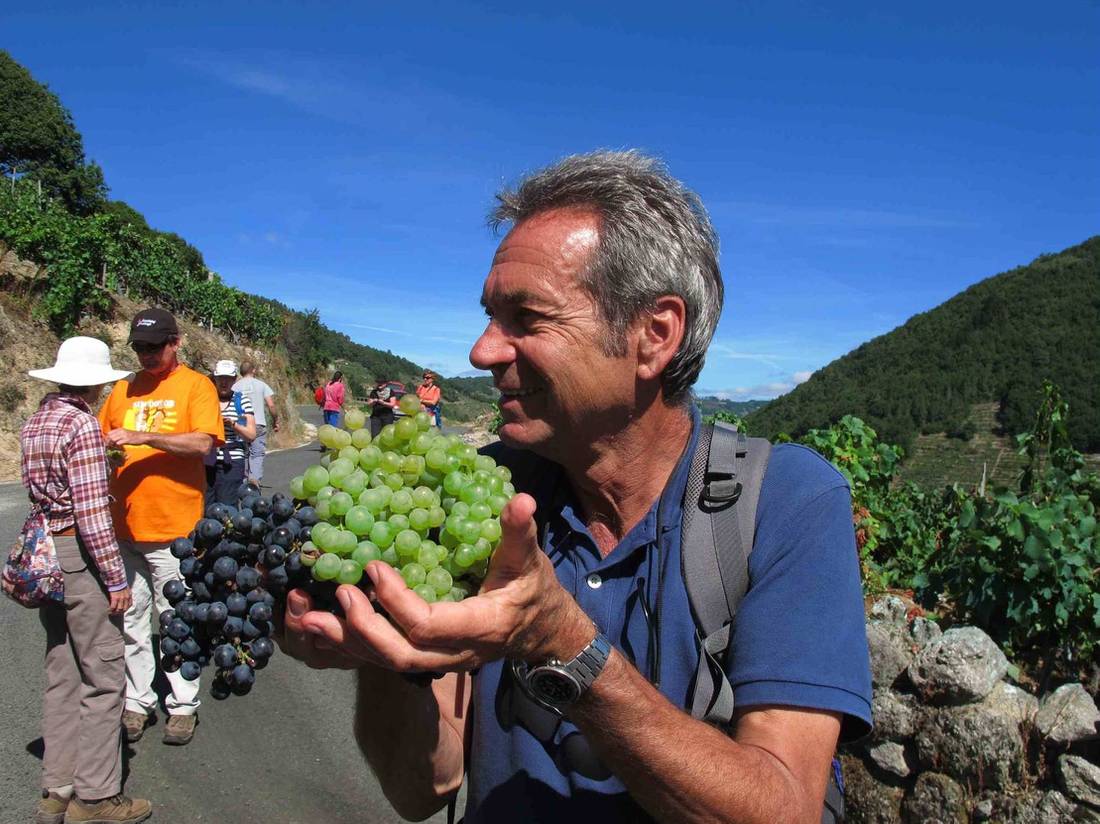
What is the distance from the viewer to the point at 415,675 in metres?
1.44

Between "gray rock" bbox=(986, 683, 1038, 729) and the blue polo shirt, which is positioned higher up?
the blue polo shirt

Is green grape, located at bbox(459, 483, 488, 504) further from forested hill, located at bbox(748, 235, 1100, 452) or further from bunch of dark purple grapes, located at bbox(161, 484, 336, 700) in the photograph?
forested hill, located at bbox(748, 235, 1100, 452)

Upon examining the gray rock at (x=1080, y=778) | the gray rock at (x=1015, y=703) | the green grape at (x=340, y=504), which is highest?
the green grape at (x=340, y=504)

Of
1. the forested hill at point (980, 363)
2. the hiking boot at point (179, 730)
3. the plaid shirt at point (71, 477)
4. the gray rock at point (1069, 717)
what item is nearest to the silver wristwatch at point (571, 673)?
the plaid shirt at point (71, 477)

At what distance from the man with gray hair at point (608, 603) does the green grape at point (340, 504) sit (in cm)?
18

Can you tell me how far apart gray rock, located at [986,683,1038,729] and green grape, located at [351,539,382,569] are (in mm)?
3885

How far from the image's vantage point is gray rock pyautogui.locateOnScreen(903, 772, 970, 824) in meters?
3.73

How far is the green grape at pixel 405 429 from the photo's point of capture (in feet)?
5.10

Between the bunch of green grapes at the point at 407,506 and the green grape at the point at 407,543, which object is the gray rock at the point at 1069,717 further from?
the green grape at the point at 407,543

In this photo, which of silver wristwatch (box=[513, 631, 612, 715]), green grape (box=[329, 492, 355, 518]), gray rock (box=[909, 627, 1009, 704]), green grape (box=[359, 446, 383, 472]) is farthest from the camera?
gray rock (box=[909, 627, 1009, 704])

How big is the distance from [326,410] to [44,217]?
13.1 metres

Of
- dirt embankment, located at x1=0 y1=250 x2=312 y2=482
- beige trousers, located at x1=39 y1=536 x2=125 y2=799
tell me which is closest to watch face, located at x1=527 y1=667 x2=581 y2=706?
beige trousers, located at x1=39 y1=536 x2=125 y2=799

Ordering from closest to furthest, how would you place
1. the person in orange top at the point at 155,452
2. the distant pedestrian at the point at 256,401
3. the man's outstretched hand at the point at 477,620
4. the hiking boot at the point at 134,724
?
the man's outstretched hand at the point at 477,620 → the person in orange top at the point at 155,452 → the hiking boot at the point at 134,724 → the distant pedestrian at the point at 256,401

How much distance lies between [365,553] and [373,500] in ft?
0.38
